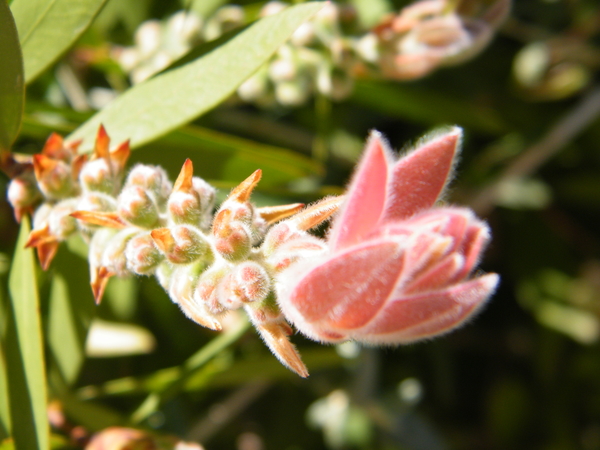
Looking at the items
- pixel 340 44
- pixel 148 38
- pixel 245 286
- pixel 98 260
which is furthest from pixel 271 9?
pixel 245 286

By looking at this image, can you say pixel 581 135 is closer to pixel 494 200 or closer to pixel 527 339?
pixel 494 200

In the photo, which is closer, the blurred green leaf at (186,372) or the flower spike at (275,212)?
the flower spike at (275,212)

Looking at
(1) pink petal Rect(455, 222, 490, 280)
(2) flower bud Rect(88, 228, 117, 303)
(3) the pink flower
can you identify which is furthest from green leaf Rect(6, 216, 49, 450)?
(1) pink petal Rect(455, 222, 490, 280)

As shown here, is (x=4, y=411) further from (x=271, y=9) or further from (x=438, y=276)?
(x=271, y=9)

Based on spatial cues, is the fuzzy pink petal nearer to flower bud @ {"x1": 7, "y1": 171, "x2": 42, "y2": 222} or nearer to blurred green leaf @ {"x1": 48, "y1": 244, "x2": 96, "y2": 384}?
flower bud @ {"x1": 7, "y1": 171, "x2": 42, "y2": 222}

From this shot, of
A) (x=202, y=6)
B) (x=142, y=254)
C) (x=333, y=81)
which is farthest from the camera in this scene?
(x=202, y=6)

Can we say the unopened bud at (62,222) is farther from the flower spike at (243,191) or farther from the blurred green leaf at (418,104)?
the blurred green leaf at (418,104)

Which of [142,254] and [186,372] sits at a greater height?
[142,254]

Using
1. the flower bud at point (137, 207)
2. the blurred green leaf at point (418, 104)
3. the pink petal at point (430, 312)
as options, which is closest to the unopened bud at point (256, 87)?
the blurred green leaf at point (418, 104)
